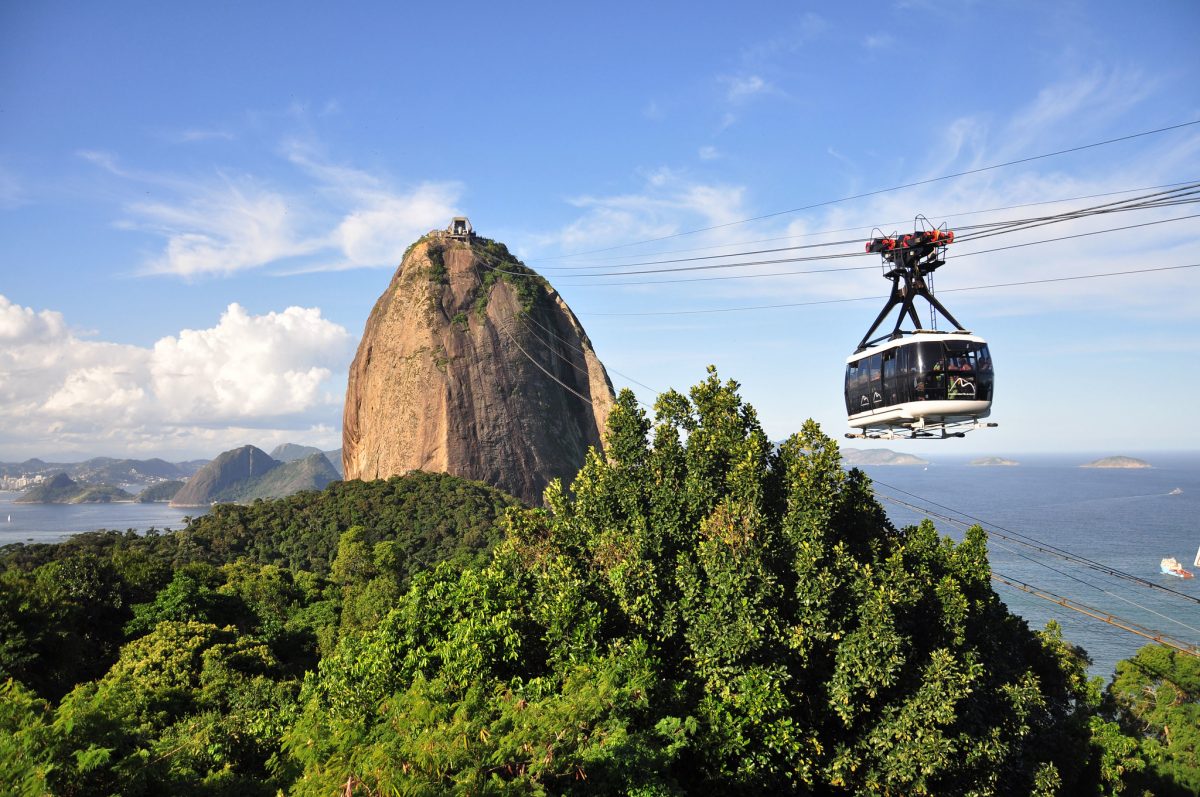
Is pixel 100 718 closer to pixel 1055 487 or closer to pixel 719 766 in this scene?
pixel 719 766

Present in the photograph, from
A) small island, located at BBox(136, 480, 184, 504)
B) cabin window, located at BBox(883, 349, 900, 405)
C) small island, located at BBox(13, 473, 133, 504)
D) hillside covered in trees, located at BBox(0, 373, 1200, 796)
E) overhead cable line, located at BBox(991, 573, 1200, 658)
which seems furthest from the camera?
small island, located at BBox(136, 480, 184, 504)

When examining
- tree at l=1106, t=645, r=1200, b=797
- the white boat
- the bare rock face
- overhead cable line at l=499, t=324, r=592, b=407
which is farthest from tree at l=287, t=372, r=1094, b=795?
the white boat

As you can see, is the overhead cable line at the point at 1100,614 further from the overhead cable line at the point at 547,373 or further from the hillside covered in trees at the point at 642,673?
the overhead cable line at the point at 547,373

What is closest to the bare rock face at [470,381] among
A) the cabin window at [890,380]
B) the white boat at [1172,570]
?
the cabin window at [890,380]

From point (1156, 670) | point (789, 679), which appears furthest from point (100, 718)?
point (1156, 670)

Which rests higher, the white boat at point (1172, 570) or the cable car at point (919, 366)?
the cable car at point (919, 366)

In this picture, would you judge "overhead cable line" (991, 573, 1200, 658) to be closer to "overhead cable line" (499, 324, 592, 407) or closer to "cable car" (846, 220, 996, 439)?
"cable car" (846, 220, 996, 439)
